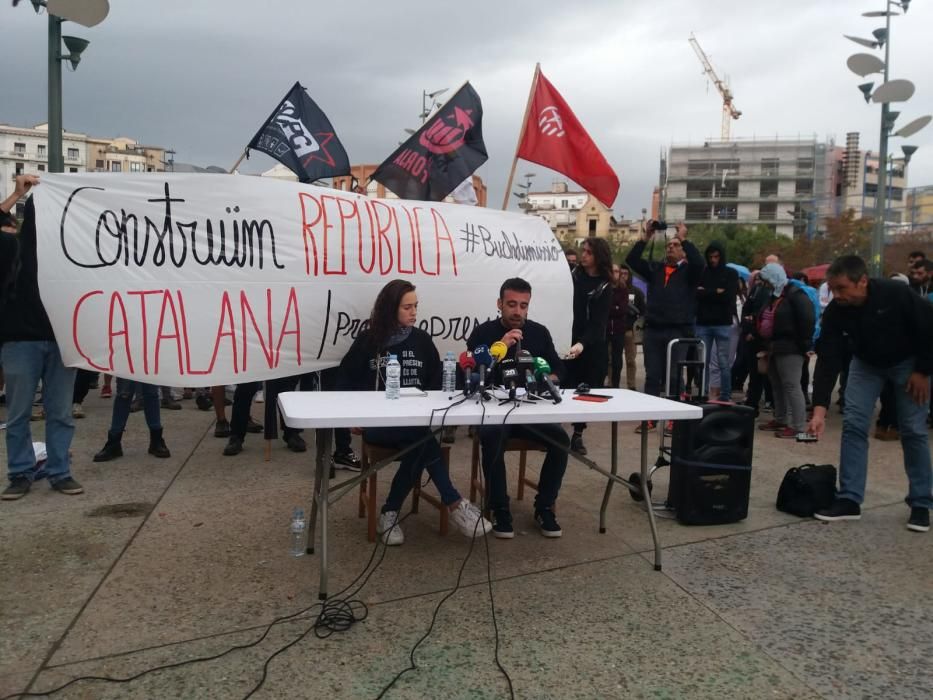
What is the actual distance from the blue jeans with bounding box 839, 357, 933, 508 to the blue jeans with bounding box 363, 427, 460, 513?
8.71 feet

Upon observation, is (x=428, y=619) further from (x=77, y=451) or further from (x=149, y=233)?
(x=77, y=451)

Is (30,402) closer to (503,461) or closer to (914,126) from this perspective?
(503,461)

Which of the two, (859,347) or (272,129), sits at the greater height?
(272,129)

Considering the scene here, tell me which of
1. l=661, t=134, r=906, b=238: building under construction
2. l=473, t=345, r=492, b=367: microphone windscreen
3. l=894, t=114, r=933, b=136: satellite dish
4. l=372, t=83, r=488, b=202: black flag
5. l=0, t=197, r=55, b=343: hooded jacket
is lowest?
l=473, t=345, r=492, b=367: microphone windscreen

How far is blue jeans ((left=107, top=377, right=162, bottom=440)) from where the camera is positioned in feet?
18.4

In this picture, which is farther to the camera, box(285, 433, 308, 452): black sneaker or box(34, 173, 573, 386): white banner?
box(285, 433, 308, 452): black sneaker

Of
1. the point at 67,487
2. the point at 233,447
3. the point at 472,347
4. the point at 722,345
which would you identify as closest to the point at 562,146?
the point at 722,345

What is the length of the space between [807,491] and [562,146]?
12.4ft

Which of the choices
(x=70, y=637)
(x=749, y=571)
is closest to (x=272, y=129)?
(x=70, y=637)

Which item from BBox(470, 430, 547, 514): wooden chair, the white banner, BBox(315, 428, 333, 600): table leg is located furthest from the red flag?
→ BBox(315, 428, 333, 600): table leg

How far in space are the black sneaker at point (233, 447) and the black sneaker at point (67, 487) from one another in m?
1.33

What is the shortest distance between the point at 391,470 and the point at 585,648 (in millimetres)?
2874

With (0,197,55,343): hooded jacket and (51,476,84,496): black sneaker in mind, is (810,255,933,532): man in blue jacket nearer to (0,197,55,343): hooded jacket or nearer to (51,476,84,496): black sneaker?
(51,476,84,496): black sneaker

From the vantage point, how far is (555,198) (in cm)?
14175
